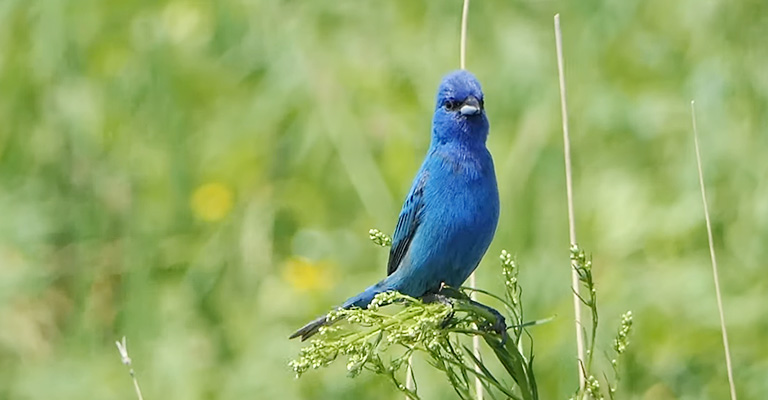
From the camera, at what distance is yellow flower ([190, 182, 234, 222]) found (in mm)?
3994

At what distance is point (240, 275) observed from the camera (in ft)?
12.6

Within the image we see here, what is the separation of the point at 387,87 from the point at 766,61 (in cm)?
121

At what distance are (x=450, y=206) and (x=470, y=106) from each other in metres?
0.19

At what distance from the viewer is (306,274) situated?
3773 millimetres

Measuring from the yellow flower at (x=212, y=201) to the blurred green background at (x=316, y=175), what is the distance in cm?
1

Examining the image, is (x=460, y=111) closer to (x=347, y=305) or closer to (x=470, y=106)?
(x=470, y=106)

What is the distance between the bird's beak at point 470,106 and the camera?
2266mm

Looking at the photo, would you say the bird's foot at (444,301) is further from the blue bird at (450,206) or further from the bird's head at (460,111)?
the bird's head at (460,111)

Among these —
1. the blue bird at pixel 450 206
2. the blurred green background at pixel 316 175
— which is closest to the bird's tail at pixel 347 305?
the blue bird at pixel 450 206

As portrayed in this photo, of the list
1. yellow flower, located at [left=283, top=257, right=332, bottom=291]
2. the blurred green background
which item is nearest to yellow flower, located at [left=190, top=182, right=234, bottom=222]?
the blurred green background

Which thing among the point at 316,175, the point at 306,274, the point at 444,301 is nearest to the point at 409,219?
the point at 444,301

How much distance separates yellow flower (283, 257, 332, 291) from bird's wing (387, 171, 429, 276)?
1.32 metres

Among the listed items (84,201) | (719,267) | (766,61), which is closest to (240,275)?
(84,201)

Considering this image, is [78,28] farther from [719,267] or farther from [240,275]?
[719,267]
